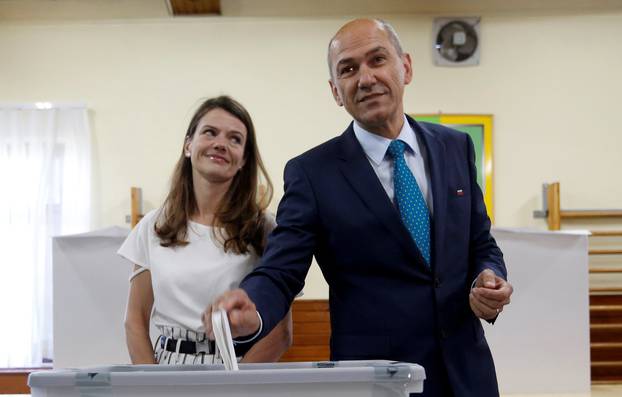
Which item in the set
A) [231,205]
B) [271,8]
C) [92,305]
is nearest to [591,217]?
[271,8]

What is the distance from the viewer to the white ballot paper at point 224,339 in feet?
2.89

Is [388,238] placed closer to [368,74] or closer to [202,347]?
[368,74]

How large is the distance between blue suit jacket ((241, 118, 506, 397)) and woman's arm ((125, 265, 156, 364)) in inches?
19.6

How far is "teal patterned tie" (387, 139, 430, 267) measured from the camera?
50.9 inches

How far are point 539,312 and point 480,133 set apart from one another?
3136 mm

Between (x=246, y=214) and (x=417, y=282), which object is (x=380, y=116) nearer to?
(x=417, y=282)

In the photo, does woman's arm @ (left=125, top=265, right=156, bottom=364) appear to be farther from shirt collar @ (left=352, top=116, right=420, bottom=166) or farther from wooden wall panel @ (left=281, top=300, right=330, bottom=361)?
wooden wall panel @ (left=281, top=300, right=330, bottom=361)

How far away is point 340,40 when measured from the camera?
1.39 meters

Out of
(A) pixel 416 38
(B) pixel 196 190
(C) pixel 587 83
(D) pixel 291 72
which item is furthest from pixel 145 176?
(B) pixel 196 190

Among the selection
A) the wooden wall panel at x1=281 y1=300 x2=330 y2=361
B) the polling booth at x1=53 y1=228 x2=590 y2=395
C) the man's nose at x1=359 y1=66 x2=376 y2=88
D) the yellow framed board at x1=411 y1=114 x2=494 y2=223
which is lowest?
the wooden wall panel at x1=281 y1=300 x2=330 y2=361

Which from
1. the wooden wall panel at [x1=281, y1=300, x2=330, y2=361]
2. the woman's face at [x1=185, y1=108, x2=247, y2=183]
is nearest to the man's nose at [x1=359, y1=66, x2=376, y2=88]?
the woman's face at [x1=185, y1=108, x2=247, y2=183]

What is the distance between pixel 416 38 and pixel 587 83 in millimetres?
1375

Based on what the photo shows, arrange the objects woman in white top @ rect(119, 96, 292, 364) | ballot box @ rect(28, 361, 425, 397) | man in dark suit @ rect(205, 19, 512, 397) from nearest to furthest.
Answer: ballot box @ rect(28, 361, 425, 397), man in dark suit @ rect(205, 19, 512, 397), woman in white top @ rect(119, 96, 292, 364)

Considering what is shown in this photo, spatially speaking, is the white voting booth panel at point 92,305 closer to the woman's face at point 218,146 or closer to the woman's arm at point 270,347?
the woman's face at point 218,146
